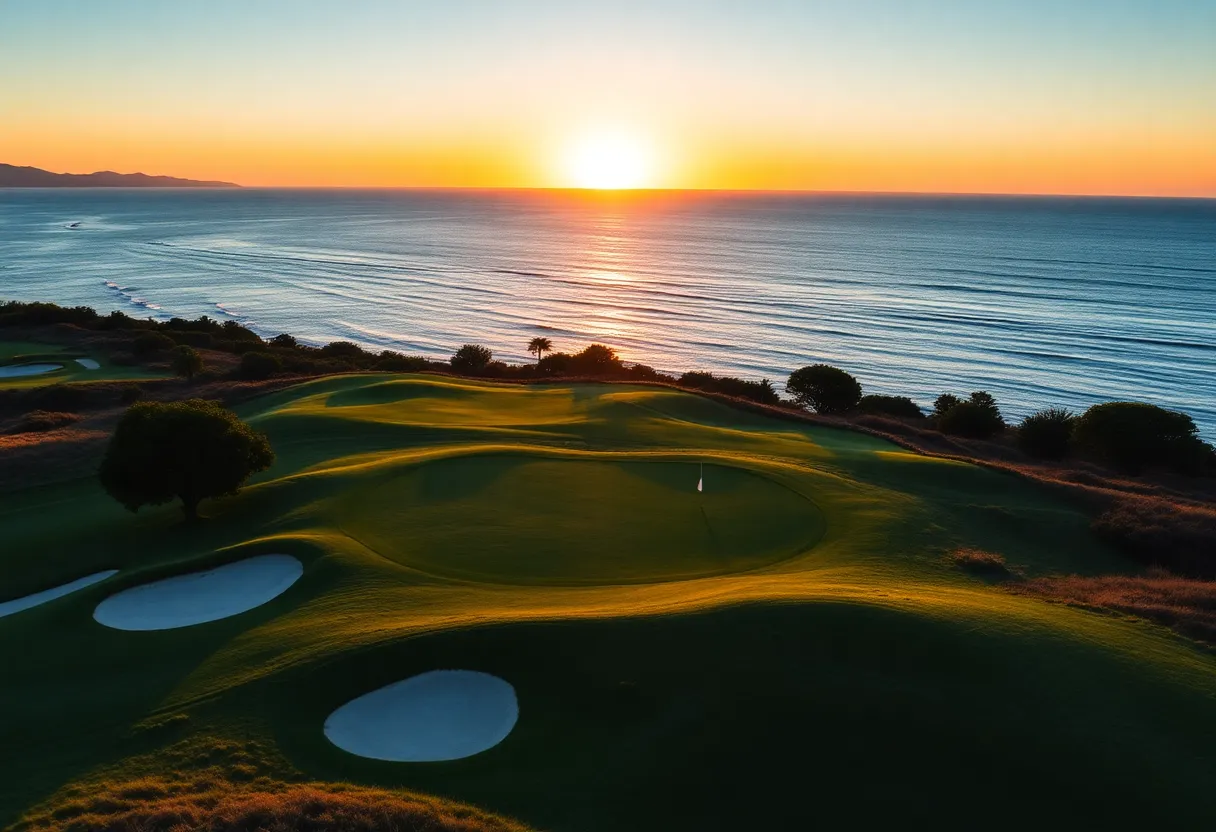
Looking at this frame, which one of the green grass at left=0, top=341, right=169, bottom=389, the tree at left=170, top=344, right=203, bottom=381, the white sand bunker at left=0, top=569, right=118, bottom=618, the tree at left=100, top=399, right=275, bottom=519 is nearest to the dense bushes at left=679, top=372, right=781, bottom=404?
the tree at left=170, top=344, right=203, bottom=381

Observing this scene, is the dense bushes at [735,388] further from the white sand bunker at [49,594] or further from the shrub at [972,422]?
the white sand bunker at [49,594]

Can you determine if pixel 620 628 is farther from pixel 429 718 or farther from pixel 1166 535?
pixel 1166 535

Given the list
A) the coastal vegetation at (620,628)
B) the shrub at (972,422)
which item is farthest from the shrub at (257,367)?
the shrub at (972,422)

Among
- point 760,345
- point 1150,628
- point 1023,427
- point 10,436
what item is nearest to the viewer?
point 1150,628

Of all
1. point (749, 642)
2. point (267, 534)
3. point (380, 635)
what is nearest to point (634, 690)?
point (749, 642)

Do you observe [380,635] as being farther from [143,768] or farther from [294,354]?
[294,354]

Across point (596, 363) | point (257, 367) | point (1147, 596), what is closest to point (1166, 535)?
point (1147, 596)

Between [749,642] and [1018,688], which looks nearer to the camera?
[1018,688]
